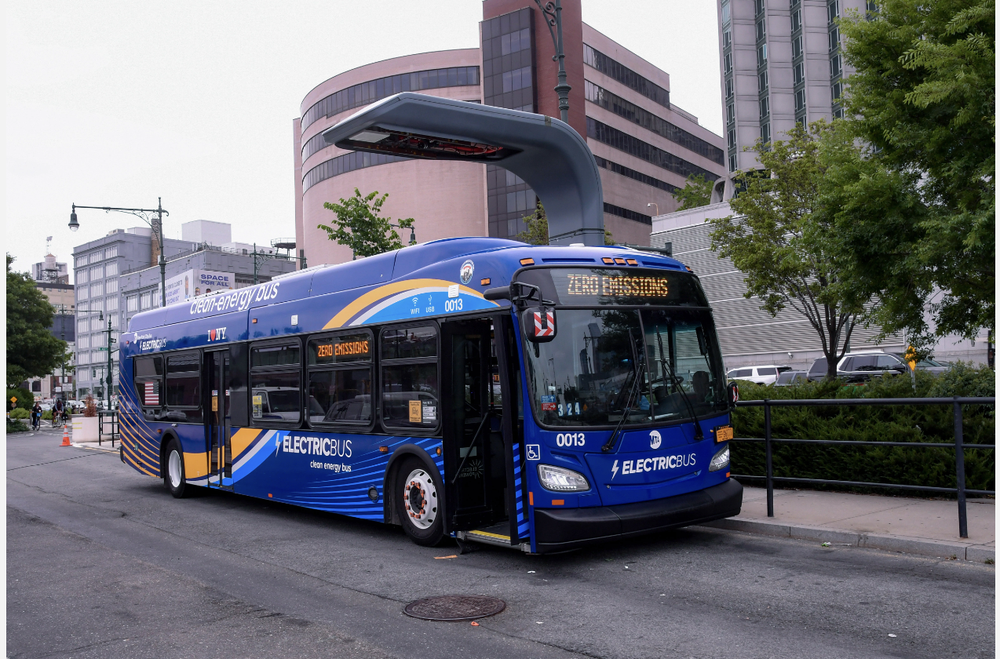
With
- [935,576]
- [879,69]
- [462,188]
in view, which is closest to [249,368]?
[935,576]

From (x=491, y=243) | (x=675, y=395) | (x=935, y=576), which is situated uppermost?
(x=491, y=243)

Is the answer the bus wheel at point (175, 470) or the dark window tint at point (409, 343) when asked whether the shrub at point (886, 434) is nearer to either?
the dark window tint at point (409, 343)

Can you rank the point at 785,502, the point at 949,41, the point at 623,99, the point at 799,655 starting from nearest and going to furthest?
the point at 799,655
the point at 785,502
the point at 949,41
the point at 623,99

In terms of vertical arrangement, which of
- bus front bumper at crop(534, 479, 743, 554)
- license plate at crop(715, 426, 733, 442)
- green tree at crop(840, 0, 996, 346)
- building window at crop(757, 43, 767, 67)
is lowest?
bus front bumper at crop(534, 479, 743, 554)

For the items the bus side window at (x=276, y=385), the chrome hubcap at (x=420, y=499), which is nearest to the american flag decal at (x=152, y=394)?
the bus side window at (x=276, y=385)

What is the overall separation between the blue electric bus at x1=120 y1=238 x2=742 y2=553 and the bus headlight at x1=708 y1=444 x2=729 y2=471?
0.03 meters

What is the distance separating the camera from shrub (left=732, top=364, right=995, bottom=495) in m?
9.68

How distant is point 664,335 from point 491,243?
6.92ft

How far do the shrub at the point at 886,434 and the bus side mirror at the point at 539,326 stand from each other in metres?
4.73

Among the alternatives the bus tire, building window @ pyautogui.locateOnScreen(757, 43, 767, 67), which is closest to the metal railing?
the bus tire

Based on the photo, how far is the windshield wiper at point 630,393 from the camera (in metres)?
7.62

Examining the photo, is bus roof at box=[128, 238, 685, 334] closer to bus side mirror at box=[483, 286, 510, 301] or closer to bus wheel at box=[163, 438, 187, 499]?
bus side mirror at box=[483, 286, 510, 301]

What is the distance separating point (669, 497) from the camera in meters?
8.02

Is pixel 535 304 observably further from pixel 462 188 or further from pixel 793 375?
pixel 462 188
